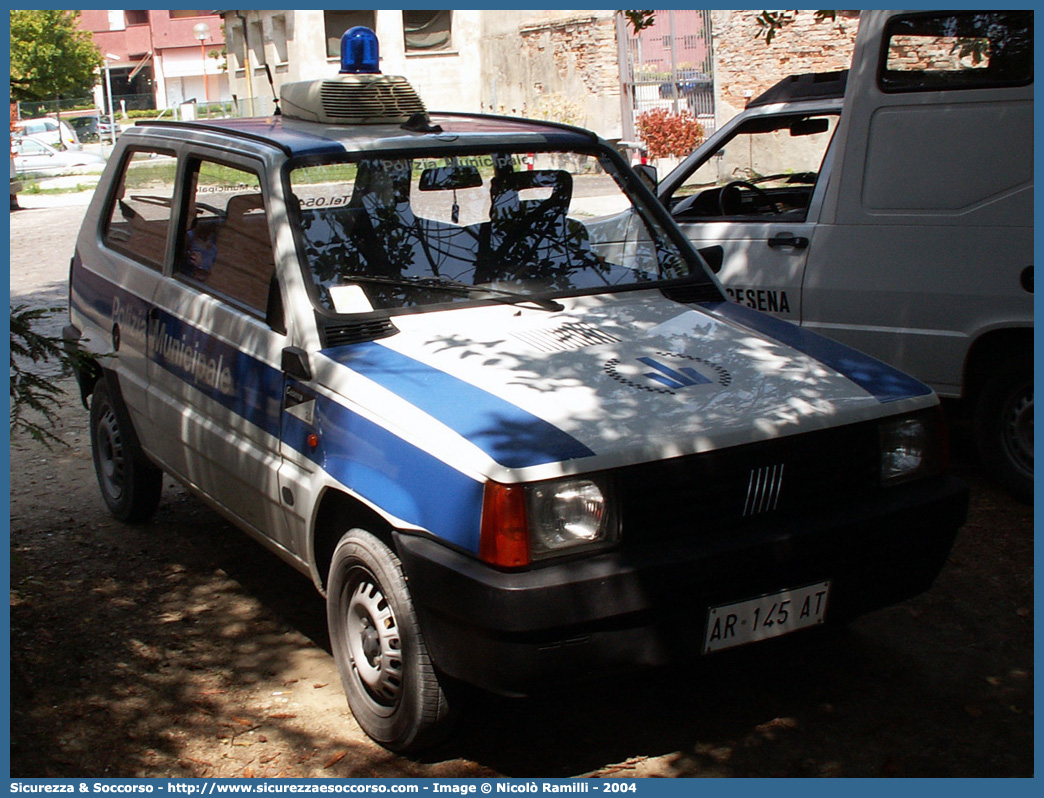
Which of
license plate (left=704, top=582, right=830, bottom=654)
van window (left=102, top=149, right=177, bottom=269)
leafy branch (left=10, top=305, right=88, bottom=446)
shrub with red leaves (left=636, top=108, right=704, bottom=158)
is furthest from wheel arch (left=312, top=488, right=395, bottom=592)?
shrub with red leaves (left=636, top=108, right=704, bottom=158)

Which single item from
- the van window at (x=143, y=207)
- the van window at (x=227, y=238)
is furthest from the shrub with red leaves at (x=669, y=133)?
the van window at (x=227, y=238)

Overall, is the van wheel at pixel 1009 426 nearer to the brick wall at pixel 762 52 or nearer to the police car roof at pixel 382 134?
the police car roof at pixel 382 134

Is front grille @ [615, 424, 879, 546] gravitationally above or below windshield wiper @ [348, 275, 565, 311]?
below

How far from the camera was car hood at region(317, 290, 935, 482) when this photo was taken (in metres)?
3.10

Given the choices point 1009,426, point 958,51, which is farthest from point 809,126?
point 1009,426

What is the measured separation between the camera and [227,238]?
4508 mm

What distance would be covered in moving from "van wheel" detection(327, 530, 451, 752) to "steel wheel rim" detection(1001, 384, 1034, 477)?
3529 mm

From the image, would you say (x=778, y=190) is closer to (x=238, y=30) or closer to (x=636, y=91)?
(x=636, y=91)

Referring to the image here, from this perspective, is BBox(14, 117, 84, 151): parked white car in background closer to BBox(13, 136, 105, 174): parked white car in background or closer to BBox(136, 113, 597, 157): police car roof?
BBox(13, 136, 105, 174): parked white car in background

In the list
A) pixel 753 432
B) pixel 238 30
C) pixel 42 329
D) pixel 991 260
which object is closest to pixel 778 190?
pixel 991 260

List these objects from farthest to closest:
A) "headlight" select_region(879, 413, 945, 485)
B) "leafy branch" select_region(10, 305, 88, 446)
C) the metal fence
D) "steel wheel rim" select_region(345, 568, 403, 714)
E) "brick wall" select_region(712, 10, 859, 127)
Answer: the metal fence < "brick wall" select_region(712, 10, 859, 127) < "leafy branch" select_region(10, 305, 88, 446) < "headlight" select_region(879, 413, 945, 485) < "steel wheel rim" select_region(345, 568, 403, 714)

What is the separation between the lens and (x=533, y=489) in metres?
2.97

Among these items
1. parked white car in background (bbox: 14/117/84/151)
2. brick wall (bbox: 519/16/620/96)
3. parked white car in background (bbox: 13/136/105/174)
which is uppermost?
brick wall (bbox: 519/16/620/96)

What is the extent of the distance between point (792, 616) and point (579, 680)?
721 mm
